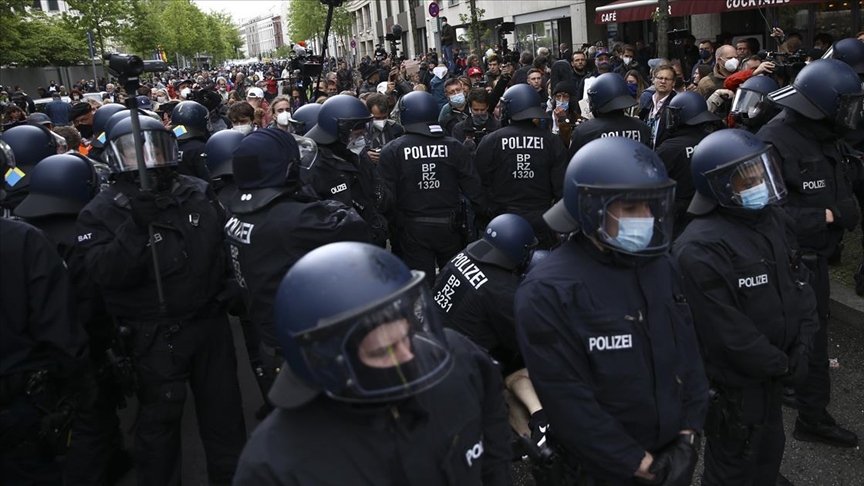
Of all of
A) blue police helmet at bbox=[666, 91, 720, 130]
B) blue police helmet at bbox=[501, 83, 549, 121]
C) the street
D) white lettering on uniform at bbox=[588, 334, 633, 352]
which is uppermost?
blue police helmet at bbox=[501, 83, 549, 121]

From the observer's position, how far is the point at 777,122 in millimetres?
4254

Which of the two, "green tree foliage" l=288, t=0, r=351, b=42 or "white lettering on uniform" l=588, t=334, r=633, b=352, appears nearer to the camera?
"white lettering on uniform" l=588, t=334, r=633, b=352

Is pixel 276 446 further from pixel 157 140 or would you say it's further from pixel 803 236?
pixel 803 236

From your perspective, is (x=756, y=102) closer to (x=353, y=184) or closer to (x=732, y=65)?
(x=732, y=65)

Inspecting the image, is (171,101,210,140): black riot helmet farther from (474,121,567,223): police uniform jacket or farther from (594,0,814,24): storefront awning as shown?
(594,0,814,24): storefront awning

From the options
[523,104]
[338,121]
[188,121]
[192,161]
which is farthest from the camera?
[188,121]

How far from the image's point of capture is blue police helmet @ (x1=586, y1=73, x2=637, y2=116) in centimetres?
576

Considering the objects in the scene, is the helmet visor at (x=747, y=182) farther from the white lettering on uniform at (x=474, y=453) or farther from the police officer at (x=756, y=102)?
the police officer at (x=756, y=102)

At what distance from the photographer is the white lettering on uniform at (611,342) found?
94.7 inches

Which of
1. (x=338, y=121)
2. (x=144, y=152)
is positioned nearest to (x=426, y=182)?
(x=338, y=121)

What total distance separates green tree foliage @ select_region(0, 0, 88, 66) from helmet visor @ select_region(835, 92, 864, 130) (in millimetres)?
33201

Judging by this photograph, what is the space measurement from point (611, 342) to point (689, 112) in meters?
3.59

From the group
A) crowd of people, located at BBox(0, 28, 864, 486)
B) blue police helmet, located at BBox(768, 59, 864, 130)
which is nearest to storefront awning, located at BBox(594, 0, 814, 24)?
crowd of people, located at BBox(0, 28, 864, 486)

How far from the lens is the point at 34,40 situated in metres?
36.4
